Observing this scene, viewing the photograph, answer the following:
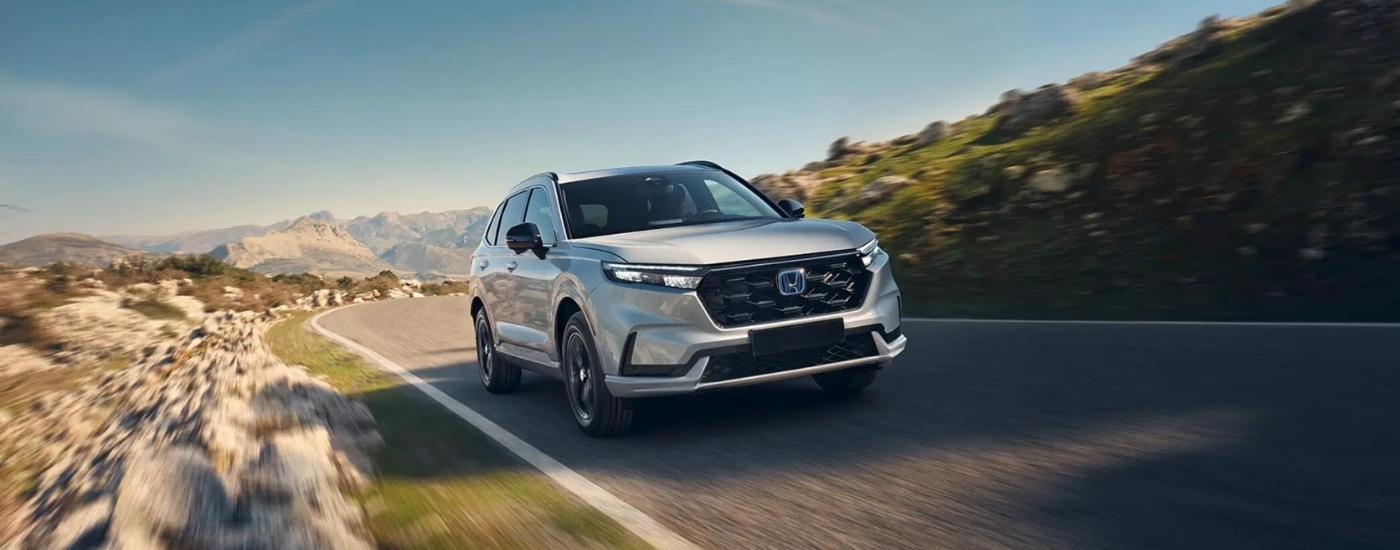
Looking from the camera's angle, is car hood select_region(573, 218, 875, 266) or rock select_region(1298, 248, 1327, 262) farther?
rock select_region(1298, 248, 1327, 262)

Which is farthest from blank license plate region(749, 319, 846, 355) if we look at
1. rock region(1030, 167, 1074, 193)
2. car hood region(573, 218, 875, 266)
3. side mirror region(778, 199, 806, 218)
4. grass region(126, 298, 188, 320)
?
grass region(126, 298, 188, 320)


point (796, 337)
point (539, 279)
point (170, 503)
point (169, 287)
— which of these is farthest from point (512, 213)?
point (169, 287)

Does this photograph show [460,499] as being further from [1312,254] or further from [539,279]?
[1312,254]

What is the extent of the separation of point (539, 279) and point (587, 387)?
3.54 ft

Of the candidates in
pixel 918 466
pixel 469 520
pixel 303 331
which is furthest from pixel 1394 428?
pixel 303 331

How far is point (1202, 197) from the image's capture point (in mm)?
13922

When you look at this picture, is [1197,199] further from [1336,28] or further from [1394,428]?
[1394,428]

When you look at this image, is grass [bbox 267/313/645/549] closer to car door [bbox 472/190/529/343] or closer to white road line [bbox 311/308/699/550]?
white road line [bbox 311/308/699/550]

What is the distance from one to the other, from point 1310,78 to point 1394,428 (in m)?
12.3

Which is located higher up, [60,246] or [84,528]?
[60,246]

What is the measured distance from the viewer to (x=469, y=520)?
16.6 ft

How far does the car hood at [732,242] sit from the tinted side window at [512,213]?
214 cm

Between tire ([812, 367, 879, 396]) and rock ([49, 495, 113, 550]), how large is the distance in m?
4.41

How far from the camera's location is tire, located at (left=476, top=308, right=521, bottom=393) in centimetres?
938
